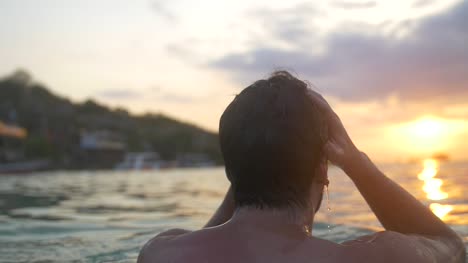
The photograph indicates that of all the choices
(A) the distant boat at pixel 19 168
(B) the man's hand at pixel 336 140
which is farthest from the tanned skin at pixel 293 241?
(A) the distant boat at pixel 19 168

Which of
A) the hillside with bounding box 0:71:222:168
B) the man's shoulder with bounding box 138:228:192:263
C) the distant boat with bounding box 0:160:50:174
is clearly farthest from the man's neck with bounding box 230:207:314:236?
the hillside with bounding box 0:71:222:168

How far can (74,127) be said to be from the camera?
299 ft

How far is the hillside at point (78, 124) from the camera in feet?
267

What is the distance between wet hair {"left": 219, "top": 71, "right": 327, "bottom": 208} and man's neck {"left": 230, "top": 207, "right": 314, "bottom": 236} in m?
0.02

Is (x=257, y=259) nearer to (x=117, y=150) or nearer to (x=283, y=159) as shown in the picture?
(x=283, y=159)

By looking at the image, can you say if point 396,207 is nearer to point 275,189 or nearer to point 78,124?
point 275,189

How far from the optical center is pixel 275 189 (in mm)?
1799

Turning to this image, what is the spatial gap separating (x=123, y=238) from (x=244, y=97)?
338 centimetres

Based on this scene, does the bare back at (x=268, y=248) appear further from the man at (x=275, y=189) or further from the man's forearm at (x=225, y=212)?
the man's forearm at (x=225, y=212)

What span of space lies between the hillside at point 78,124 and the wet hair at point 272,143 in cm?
6660

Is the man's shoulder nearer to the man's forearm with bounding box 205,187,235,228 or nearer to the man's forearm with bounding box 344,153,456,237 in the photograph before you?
the man's forearm with bounding box 205,187,235,228

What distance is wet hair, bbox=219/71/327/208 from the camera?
1.76 metres

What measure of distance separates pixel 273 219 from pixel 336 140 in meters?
0.42

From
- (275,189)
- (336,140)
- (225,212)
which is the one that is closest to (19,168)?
(225,212)
